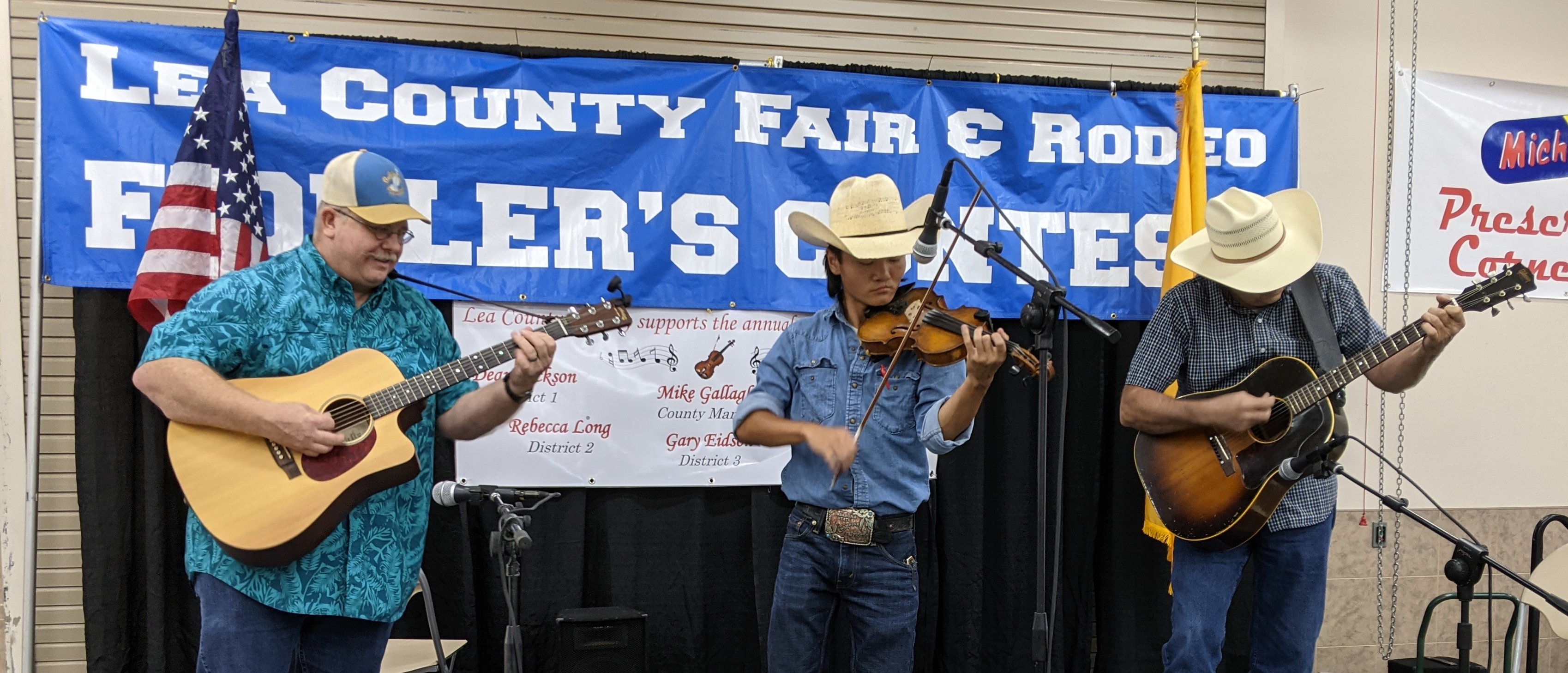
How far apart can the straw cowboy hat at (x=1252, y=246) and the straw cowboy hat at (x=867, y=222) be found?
1048mm

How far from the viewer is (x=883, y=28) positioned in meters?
4.71

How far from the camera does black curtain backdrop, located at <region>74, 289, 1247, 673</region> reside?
3898 mm

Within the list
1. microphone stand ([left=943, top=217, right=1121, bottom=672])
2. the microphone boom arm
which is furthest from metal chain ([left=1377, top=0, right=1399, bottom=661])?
the microphone boom arm

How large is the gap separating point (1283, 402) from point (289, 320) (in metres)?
3.00

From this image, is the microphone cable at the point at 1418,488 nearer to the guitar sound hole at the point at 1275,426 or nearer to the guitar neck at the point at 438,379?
the guitar sound hole at the point at 1275,426

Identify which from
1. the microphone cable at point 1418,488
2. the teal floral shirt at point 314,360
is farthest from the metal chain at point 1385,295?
the teal floral shirt at point 314,360

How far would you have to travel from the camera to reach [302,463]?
265 cm

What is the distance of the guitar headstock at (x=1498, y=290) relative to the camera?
3174 mm

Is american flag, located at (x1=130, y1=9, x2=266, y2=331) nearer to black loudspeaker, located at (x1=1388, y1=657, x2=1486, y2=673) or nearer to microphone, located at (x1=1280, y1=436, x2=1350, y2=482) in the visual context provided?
microphone, located at (x1=1280, y1=436, x2=1350, y2=482)

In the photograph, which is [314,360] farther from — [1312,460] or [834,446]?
[1312,460]

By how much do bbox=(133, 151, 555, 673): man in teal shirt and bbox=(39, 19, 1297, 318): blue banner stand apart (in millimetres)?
1354

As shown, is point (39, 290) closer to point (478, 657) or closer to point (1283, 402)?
point (478, 657)

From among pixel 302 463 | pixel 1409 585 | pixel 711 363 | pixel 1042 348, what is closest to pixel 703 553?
pixel 711 363

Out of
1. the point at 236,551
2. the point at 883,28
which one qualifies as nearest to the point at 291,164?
the point at 236,551
